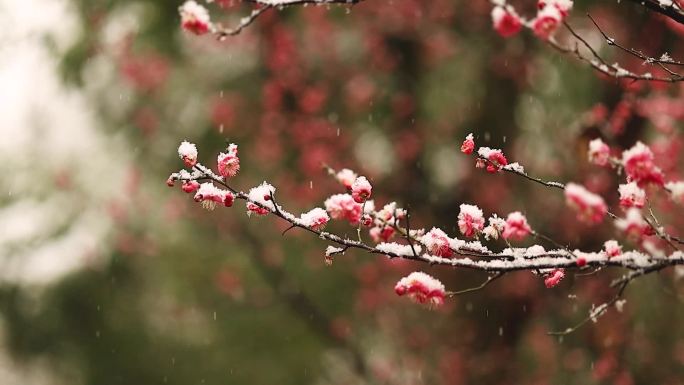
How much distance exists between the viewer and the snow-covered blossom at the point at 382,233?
200cm

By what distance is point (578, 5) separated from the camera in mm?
5473

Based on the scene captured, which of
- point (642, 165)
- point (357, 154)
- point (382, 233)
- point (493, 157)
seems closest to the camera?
point (642, 165)

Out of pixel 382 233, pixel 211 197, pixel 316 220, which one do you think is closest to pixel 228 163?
pixel 211 197

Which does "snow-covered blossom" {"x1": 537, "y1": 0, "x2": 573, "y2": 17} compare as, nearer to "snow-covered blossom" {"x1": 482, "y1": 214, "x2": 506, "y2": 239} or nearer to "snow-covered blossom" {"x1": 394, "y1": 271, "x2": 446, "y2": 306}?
"snow-covered blossom" {"x1": 482, "y1": 214, "x2": 506, "y2": 239}

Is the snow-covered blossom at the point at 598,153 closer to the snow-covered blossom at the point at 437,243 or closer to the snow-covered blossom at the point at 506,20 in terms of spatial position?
the snow-covered blossom at the point at 506,20

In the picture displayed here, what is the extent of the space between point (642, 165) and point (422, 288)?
0.76m

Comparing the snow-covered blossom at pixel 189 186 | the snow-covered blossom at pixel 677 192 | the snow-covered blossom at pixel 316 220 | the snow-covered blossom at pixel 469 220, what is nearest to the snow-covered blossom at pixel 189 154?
the snow-covered blossom at pixel 189 186

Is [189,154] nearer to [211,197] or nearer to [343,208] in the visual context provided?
[211,197]

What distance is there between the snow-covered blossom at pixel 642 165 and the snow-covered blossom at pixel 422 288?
69cm

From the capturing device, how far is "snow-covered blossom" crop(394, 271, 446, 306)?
2.10 meters

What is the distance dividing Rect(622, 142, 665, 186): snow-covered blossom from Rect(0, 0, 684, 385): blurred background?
2458mm

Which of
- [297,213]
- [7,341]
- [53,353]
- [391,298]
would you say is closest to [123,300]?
[53,353]

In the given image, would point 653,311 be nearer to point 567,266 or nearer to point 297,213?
point 297,213

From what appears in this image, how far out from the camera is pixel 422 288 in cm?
211
